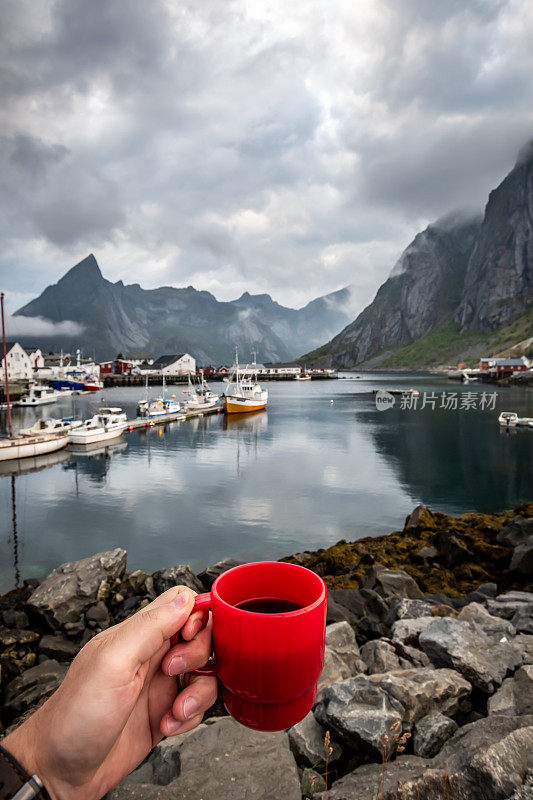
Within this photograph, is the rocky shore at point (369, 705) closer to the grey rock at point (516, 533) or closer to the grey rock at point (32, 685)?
the grey rock at point (32, 685)

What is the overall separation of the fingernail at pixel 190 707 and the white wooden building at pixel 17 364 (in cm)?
10364

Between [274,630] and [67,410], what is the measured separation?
6473 cm

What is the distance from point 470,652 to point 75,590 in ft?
22.5

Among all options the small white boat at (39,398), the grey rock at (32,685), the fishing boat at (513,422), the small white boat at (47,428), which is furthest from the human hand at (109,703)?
→ the small white boat at (39,398)

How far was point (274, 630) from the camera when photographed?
50.0 inches

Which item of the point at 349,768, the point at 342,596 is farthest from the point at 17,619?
the point at 349,768

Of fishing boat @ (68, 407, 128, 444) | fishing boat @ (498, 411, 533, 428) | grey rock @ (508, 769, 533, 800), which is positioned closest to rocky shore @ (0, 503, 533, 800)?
grey rock @ (508, 769, 533, 800)

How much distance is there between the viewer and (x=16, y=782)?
0.97 m

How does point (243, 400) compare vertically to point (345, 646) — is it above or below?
below

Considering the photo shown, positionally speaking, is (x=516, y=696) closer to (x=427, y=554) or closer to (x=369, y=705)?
(x=369, y=705)

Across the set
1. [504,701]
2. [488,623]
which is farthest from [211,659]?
[488,623]

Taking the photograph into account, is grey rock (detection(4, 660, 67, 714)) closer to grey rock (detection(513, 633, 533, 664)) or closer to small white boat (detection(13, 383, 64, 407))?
grey rock (detection(513, 633, 533, 664))

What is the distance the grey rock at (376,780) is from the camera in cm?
240

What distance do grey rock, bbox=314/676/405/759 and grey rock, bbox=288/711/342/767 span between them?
7 centimetres
